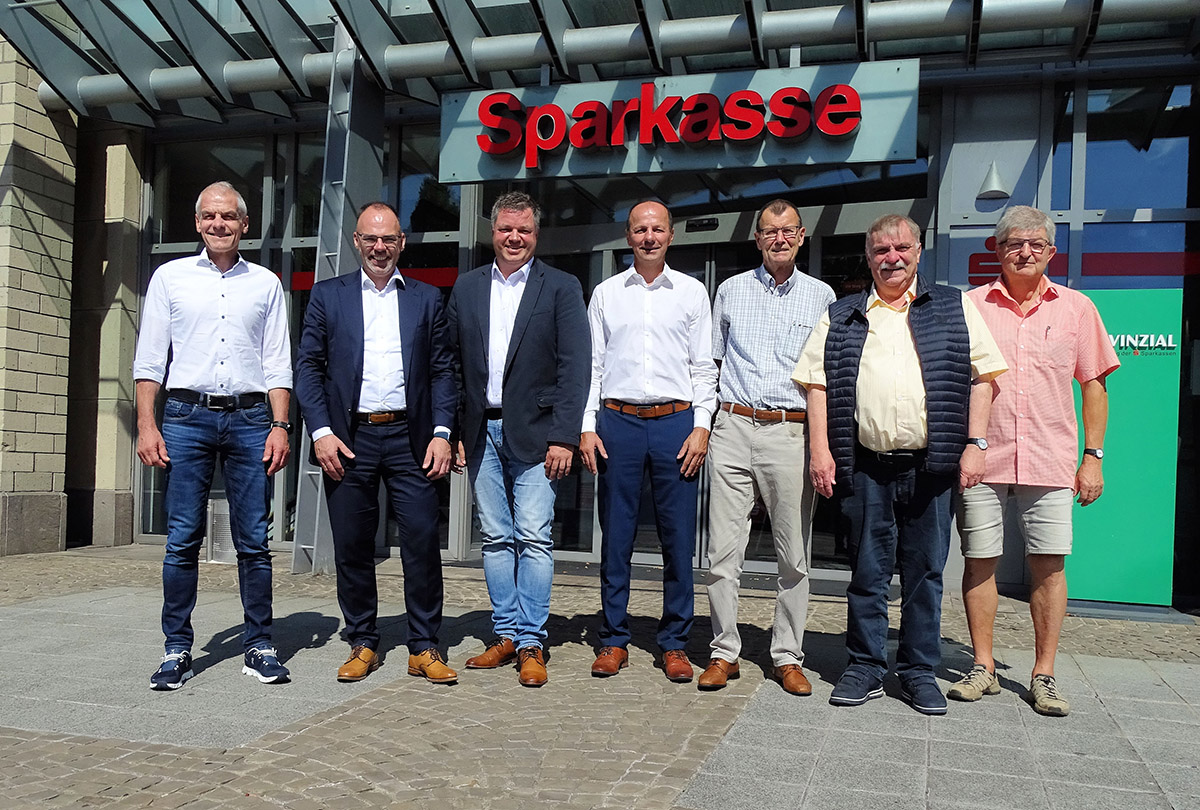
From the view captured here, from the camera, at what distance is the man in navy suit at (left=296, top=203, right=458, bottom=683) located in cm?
419

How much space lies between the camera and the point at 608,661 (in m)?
4.25

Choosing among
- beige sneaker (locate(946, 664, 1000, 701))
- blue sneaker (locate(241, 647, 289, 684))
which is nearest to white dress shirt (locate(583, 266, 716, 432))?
beige sneaker (locate(946, 664, 1000, 701))

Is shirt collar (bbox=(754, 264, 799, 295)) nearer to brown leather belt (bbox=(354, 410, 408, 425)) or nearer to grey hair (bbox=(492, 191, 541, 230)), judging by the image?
grey hair (bbox=(492, 191, 541, 230))

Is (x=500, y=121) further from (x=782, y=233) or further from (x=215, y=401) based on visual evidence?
(x=215, y=401)

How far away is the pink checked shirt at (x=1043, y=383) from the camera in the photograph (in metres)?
3.95

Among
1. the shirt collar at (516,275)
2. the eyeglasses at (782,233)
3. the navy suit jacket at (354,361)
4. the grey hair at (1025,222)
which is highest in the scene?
the grey hair at (1025,222)

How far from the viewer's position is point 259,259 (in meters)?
9.23

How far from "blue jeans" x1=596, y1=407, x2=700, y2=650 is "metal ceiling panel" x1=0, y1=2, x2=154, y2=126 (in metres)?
6.71

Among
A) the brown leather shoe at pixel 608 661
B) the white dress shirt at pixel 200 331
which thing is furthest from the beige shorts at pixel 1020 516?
the white dress shirt at pixel 200 331

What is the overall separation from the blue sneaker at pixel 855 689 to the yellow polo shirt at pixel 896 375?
917 mm

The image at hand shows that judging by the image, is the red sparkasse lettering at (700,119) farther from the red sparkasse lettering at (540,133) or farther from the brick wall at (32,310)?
the brick wall at (32,310)

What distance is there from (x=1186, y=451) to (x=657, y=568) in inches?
155

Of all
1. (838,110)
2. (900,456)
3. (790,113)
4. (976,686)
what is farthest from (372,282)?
(838,110)

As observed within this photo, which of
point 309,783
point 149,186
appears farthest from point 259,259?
point 309,783
